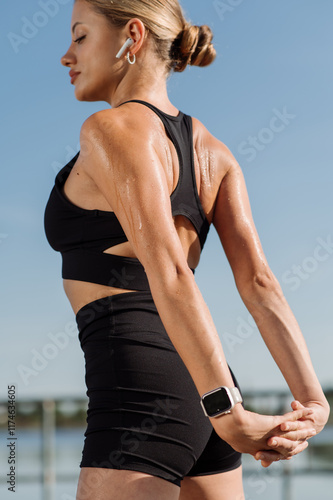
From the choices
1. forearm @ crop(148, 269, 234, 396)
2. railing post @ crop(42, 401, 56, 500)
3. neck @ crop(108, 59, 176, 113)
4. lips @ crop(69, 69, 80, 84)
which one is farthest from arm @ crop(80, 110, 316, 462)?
railing post @ crop(42, 401, 56, 500)

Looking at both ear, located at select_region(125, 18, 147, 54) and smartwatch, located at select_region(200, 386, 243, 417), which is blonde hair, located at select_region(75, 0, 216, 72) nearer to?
ear, located at select_region(125, 18, 147, 54)

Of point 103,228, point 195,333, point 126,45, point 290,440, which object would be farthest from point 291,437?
point 126,45

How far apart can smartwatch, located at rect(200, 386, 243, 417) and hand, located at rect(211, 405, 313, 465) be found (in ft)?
0.05

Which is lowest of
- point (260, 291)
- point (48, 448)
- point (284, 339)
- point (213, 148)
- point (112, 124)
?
point (284, 339)

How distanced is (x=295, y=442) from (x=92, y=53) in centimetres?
115

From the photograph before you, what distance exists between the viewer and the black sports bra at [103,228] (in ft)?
4.89

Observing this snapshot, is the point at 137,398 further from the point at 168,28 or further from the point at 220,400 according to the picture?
the point at 168,28

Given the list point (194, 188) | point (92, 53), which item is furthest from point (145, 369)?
point (92, 53)

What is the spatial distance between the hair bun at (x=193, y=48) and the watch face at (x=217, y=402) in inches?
41.0

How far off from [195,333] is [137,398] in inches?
11.0

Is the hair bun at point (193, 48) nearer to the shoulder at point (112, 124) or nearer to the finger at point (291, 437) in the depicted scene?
the shoulder at point (112, 124)

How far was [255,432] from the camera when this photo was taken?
121 centimetres

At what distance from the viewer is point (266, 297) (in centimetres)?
171

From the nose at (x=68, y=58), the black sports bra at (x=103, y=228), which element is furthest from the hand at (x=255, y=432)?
the nose at (x=68, y=58)
